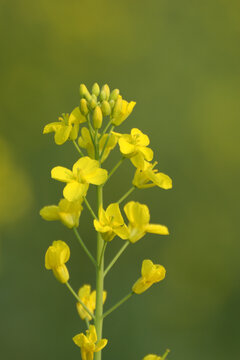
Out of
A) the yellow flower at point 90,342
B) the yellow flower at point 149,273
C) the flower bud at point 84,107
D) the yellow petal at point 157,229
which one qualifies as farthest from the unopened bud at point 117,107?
the yellow flower at point 90,342

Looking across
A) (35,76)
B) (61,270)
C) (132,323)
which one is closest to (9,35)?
(35,76)

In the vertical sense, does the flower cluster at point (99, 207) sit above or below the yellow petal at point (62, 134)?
below

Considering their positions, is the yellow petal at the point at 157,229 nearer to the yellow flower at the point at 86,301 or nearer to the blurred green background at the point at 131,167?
the yellow flower at the point at 86,301

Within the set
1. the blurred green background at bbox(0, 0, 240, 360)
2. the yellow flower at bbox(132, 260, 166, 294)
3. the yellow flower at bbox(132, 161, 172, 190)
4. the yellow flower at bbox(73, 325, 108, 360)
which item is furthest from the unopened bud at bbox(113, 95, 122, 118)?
the blurred green background at bbox(0, 0, 240, 360)

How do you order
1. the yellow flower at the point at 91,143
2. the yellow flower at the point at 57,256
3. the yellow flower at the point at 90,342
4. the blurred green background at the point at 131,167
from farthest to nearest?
the blurred green background at the point at 131,167 → the yellow flower at the point at 91,143 → the yellow flower at the point at 57,256 → the yellow flower at the point at 90,342

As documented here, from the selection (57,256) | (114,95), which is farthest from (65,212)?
(114,95)

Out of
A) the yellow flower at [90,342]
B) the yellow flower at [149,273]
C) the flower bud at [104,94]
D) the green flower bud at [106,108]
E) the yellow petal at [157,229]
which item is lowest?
the yellow flower at [90,342]
